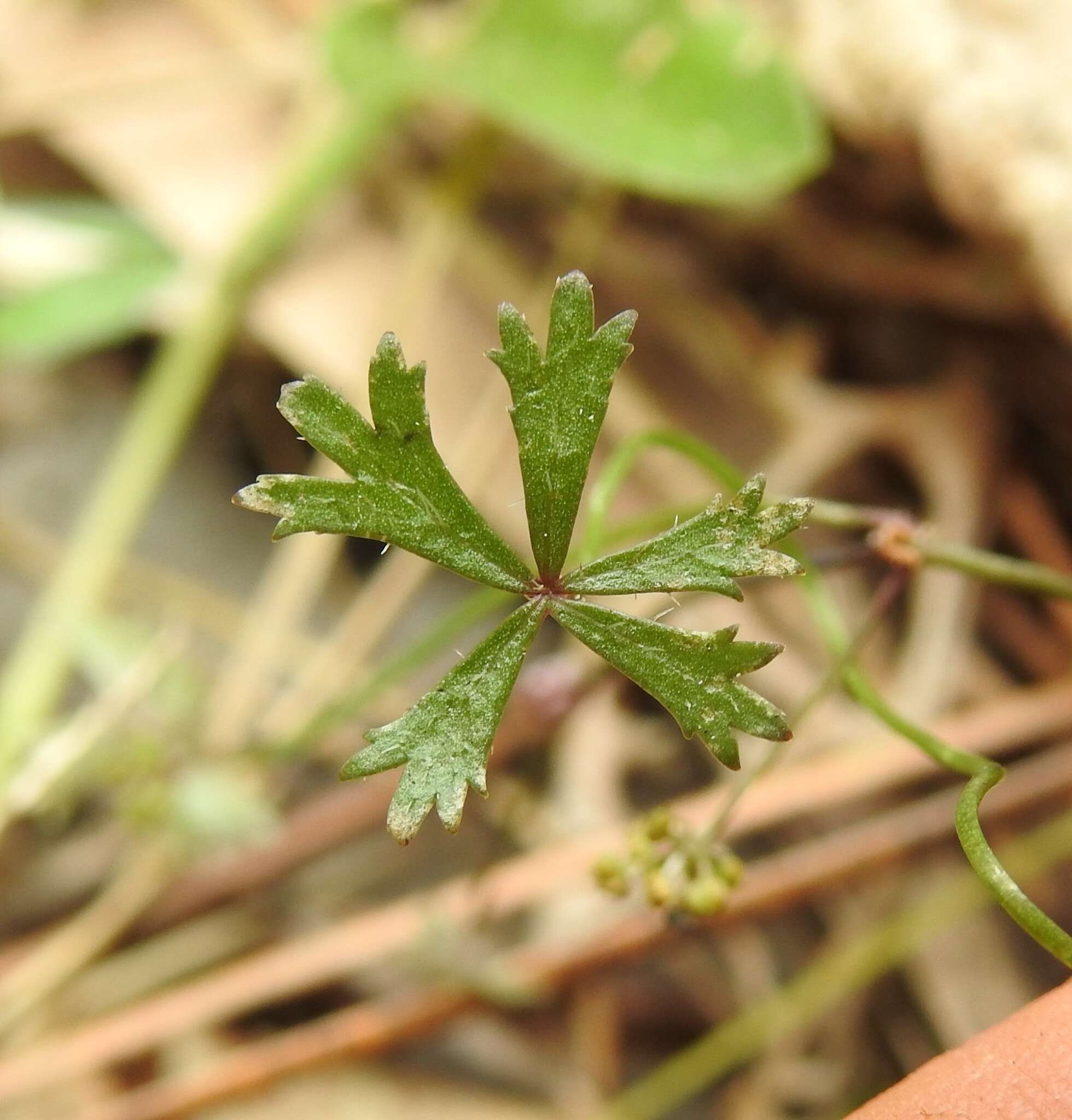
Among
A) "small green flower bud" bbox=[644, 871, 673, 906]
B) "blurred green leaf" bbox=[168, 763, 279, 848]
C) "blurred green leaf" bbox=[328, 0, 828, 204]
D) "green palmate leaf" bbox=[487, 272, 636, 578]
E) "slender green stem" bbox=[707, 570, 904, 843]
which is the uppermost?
"blurred green leaf" bbox=[328, 0, 828, 204]

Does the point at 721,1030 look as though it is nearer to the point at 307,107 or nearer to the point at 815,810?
the point at 815,810

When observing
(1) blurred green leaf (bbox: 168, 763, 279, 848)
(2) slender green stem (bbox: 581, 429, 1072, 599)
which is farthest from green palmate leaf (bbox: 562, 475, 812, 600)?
(1) blurred green leaf (bbox: 168, 763, 279, 848)

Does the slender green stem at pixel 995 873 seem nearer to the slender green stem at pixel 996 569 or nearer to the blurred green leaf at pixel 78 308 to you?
the slender green stem at pixel 996 569

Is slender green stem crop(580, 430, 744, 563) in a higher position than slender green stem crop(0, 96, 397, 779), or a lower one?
lower

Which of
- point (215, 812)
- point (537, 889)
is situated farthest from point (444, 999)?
point (215, 812)

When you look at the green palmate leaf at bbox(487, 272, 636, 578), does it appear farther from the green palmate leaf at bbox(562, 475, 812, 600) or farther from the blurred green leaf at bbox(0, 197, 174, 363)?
the blurred green leaf at bbox(0, 197, 174, 363)

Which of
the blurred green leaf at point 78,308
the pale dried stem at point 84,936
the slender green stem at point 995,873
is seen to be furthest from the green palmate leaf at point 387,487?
the blurred green leaf at point 78,308
